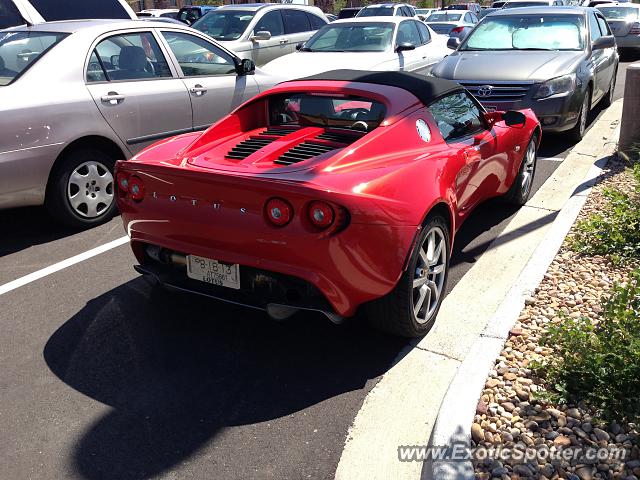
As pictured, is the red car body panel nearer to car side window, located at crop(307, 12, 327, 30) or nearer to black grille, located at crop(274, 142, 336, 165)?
black grille, located at crop(274, 142, 336, 165)

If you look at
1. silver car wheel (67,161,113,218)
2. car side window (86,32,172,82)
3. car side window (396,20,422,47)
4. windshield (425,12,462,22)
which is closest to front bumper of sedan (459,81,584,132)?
car side window (396,20,422,47)

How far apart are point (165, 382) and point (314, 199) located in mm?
1280

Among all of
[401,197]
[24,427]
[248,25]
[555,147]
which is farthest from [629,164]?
[248,25]

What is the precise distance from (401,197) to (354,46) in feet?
25.3

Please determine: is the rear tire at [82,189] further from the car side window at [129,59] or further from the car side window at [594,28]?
the car side window at [594,28]

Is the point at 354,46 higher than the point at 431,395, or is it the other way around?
the point at 354,46

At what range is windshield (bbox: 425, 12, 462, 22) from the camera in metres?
24.1

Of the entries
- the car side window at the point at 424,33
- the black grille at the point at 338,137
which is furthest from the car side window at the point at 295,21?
the black grille at the point at 338,137

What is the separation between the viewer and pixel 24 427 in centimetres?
323

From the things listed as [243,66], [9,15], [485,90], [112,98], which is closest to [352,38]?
[485,90]

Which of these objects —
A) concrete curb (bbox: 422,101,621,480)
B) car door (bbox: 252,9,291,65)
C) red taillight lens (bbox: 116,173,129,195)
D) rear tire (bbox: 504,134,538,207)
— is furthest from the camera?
car door (bbox: 252,9,291,65)

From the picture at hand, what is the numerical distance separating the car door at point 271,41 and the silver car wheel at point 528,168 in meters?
6.66

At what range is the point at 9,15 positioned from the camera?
29.8ft

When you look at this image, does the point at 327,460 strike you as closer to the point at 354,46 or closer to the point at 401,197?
the point at 401,197
